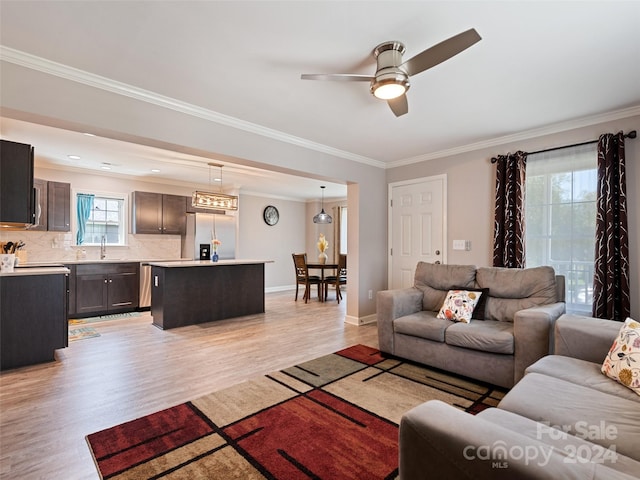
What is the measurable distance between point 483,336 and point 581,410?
47.5 inches

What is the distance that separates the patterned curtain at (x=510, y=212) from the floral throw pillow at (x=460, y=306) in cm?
103

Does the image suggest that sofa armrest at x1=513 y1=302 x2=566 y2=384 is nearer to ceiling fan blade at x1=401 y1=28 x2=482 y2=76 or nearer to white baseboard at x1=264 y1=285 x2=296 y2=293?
ceiling fan blade at x1=401 y1=28 x2=482 y2=76

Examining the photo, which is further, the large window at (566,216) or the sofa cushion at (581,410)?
the large window at (566,216)

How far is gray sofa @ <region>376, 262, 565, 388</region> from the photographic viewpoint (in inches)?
99.2

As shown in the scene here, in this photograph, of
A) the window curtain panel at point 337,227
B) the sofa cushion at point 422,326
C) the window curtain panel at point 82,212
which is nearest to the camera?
the sofa cushion at point 422,326

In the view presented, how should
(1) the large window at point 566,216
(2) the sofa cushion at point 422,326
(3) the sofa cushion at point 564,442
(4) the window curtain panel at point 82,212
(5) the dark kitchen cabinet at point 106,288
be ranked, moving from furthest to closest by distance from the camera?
(4) the window curtain panel at point 82,212, (5) the dark kitchen cabinet at point 106,288, (1) the large window at point 566,216, (2) the sofa cushion at point 422,326, (3) the sofa cushion at point 564,442

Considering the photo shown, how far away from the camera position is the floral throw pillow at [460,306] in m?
3.05

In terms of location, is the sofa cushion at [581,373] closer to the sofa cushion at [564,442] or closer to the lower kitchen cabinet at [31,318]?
the sofa cushion at [564,442]

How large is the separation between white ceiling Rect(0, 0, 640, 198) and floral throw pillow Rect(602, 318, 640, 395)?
1.86 metres

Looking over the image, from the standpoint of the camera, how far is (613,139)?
321 cm

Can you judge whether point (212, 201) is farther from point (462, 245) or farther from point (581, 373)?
point (581, 373)

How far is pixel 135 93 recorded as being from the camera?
276cm

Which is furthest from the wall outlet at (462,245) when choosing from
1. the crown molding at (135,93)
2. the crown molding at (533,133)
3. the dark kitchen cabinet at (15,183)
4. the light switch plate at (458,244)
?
the dark kitchen cabinet at (15,183)

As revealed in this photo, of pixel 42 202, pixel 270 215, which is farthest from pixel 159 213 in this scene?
pixel 270 215
